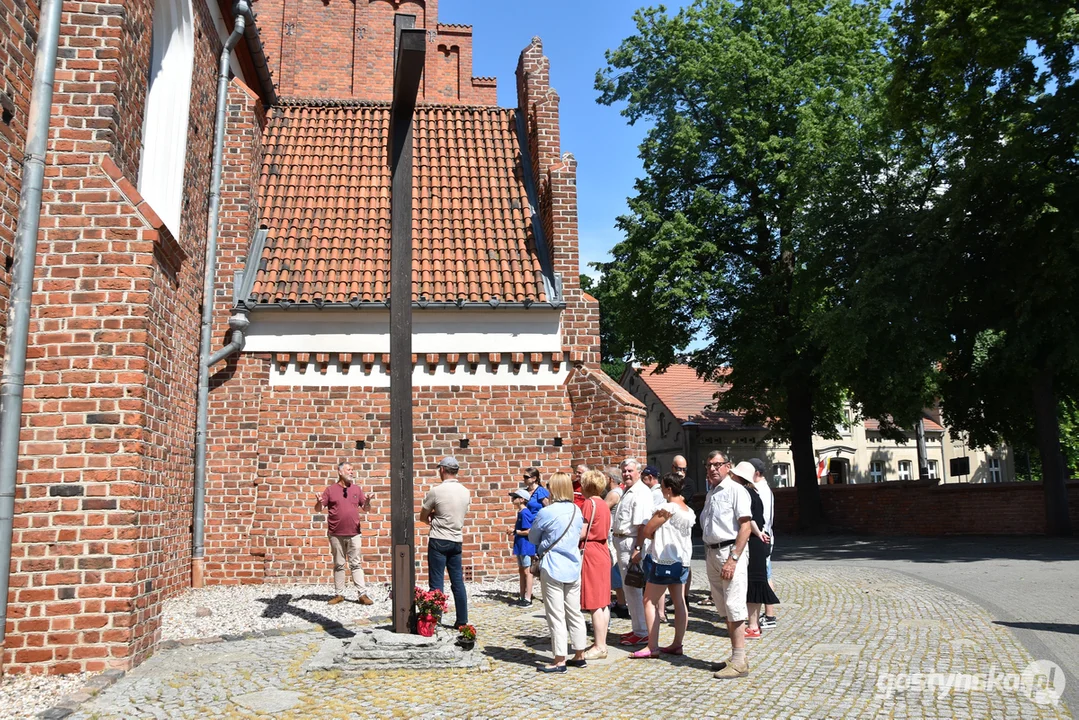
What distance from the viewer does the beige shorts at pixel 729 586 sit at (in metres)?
6.42

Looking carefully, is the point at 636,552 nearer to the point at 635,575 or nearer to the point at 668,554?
the point at 635,575

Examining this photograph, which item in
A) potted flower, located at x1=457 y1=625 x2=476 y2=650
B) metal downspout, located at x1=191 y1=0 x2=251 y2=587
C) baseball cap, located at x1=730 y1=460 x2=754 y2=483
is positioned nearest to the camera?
baseball cap, located at x1=730 y1=460 x2=754 y2=483

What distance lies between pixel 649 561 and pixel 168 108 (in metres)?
8.57

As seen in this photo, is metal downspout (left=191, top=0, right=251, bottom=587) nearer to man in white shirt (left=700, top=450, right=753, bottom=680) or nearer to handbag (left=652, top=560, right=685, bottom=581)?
handbag (left=652, top=560, right=685, bottom=581)

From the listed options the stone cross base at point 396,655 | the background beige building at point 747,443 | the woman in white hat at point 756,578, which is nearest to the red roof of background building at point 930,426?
the background beige building at point 747,443

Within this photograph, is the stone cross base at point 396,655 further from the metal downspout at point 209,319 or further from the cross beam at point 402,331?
the metal downspout at point 209,319

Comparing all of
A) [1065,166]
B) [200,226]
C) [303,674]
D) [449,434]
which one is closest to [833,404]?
[1065,166]

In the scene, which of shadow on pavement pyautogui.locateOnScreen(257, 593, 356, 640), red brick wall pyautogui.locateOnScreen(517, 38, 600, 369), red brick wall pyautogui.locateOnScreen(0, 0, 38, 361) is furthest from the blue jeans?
red brick wall pyautogui.locateOnScreen(517, 38, 600, 369)

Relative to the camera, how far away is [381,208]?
13.9 m

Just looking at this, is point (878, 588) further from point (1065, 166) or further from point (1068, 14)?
point (1068, 14)

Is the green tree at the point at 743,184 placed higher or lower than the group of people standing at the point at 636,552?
higher

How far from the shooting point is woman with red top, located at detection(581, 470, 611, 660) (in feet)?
23.1

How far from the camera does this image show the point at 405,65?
290 inches

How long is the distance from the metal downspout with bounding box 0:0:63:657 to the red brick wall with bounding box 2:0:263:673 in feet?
0.59
